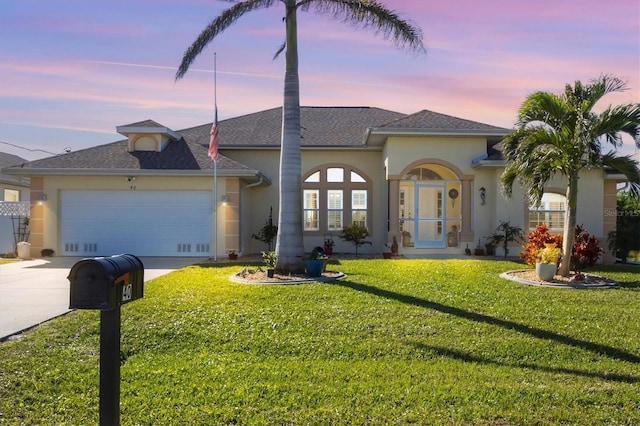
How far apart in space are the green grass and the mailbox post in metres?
0.92

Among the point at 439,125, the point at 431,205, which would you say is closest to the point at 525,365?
the point at 439,125

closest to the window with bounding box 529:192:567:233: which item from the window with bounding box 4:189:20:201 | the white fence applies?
the white fence

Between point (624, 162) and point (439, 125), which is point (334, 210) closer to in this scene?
point (439, 125)

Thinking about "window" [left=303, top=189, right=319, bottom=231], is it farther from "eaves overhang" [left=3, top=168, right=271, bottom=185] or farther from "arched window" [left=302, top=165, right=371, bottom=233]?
"eaves overhang" [left=3, top=168, right=271, bottom=185]

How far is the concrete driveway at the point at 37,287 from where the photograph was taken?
26.1 feet

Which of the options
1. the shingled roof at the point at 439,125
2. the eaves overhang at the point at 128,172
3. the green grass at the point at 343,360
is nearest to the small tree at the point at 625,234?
the shingled roof at the point at 439,125

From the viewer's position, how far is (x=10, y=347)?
6.36 m

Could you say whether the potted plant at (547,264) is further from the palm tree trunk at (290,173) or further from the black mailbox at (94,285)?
the black mailbox at (94,285)

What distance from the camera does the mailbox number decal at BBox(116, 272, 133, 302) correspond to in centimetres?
336

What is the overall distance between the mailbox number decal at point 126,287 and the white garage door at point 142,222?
1452 centimetres

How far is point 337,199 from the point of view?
20.3 metres

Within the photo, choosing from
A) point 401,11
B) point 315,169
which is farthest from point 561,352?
point 315,169

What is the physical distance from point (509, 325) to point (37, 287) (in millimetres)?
9522

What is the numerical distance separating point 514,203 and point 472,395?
14697mm
